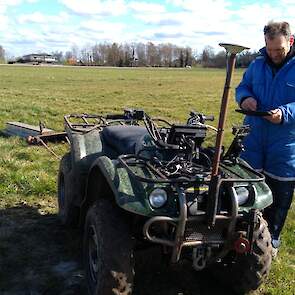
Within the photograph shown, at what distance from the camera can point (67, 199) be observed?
16.8ft

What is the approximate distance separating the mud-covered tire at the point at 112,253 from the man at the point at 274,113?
5.37 ft

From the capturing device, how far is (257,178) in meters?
3.85

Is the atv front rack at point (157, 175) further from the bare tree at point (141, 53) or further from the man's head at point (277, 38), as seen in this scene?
the bare tree at point (141, 53)

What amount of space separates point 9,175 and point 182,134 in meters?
3.98

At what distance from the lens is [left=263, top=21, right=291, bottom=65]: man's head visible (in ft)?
13.9

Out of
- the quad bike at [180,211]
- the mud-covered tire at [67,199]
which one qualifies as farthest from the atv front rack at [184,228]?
the mud-covered tire at [67,199]

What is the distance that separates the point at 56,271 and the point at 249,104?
2350 mm

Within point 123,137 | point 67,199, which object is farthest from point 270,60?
point 67,199

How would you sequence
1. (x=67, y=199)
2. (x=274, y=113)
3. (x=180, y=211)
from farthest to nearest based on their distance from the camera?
(x=67, y=199) < (x=274, y=113) < (x=180, y=211)

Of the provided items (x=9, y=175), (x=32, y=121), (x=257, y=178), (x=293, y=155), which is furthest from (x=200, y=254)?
(x=32, y=121)

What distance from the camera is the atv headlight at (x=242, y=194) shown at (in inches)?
143

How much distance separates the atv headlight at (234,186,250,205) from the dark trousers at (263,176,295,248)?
111 centimetres

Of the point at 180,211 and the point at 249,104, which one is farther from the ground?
the point at 249,104

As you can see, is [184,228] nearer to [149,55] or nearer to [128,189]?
[128,189]
